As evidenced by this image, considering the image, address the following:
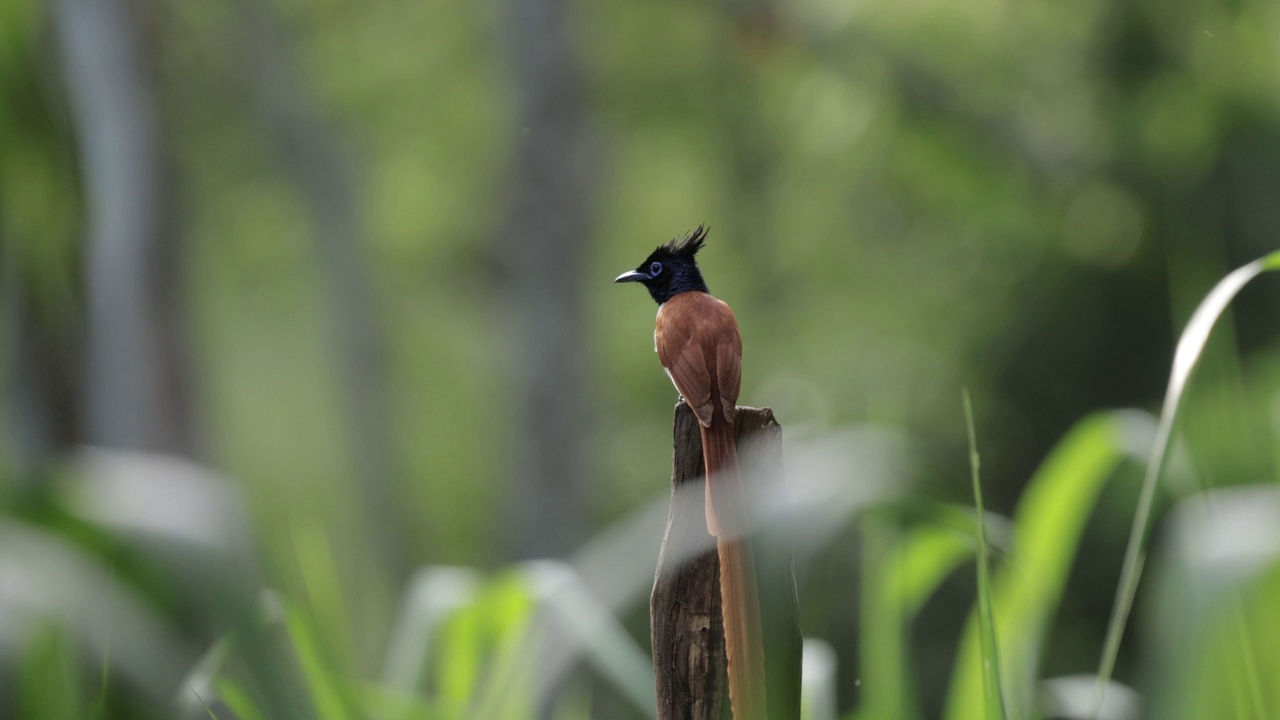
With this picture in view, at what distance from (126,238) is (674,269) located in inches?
192

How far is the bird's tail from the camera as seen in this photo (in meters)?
1.05

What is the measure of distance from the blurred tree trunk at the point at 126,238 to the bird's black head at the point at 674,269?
4.27 meters

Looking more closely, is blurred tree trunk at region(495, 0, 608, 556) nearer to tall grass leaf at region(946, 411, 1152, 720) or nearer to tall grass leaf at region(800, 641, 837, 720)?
tall grass leaf at region(800, 641, 837, 720)

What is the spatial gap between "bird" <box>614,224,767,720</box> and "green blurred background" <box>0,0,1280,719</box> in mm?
83

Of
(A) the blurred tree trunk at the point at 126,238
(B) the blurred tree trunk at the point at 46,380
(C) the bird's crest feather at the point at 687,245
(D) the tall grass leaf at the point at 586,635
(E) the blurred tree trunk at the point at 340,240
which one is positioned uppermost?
(E) the blurred tree trunk at the point at 340,240

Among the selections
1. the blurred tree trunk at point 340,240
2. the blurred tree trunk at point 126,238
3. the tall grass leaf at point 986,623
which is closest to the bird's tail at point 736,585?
the tall grass leaf at point 986,623

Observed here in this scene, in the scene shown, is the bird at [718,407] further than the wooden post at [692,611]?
No

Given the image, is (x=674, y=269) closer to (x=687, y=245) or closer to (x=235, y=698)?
(x=687, y=245)

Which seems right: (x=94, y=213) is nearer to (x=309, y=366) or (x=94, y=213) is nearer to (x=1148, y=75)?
(x=1148, y=75)

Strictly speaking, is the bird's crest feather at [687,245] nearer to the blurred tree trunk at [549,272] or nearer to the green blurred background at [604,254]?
the green blurred background at [604,254]

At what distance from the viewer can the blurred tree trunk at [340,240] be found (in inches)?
400

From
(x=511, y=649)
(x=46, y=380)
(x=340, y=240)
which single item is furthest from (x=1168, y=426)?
(x=340, y=240)

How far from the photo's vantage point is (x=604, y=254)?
1227 centimetres

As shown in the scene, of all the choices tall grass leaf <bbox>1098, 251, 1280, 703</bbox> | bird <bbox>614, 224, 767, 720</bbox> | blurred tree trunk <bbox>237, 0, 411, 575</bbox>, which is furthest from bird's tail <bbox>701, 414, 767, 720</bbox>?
blurred tree trunk <bbox>237, 0, 411, 575</bbox>
